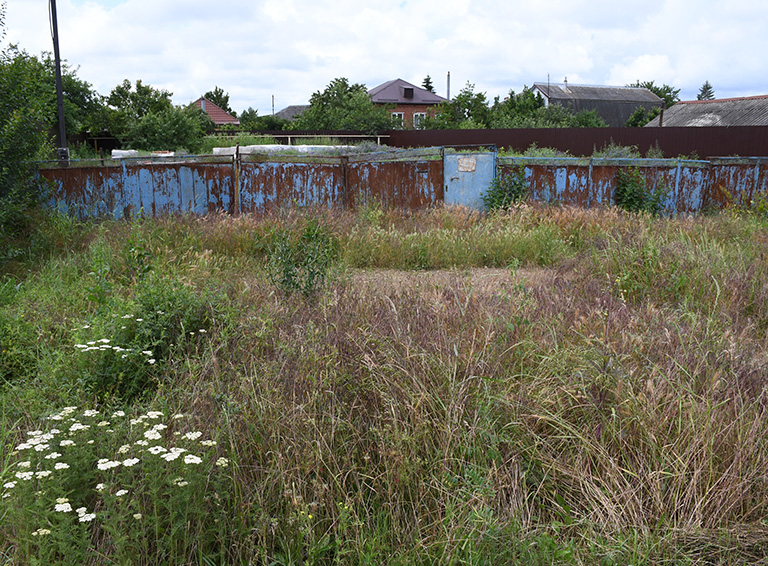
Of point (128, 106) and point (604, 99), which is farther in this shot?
point (604, 99)

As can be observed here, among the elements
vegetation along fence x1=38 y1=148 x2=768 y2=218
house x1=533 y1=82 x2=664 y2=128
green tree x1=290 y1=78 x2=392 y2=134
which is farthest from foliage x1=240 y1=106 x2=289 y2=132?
vegetation along fence x1=38 y1=148 x2=768 y2=218

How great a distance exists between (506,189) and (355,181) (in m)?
2.51

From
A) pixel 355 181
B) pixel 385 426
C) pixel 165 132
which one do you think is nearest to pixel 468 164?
pixel 355 181

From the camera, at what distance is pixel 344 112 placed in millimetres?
36969

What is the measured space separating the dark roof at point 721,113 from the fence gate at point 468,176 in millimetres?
23632

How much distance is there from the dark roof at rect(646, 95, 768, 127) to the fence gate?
77.5 feet

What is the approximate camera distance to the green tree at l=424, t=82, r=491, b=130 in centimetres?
3644

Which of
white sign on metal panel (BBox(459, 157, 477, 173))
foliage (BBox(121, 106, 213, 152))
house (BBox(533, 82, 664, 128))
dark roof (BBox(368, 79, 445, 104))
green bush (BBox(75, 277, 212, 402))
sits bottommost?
green bush (BBox(75, 277, 212, 402))

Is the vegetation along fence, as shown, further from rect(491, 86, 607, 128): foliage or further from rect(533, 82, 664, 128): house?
rect(533, 82, 664, 128): house

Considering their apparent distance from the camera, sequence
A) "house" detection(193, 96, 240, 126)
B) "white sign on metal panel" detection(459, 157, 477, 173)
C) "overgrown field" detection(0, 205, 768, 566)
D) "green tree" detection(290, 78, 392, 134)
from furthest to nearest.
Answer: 1. "house" detection(193, 96, 240, 126)
2. "green tree" detection(290, 78, 392, 134)
3. "white sign on metal panel" detection(459, 157, 477, 173)
4. "overgrown field" detection(0, 205, 768, 566)

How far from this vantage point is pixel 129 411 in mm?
3490

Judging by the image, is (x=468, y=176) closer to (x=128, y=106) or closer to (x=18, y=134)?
(x=18, y=134)

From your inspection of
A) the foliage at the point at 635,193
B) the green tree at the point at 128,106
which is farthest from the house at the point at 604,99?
the foliage at the point at 635,193

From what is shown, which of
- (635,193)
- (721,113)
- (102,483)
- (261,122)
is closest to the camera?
(102,483)
